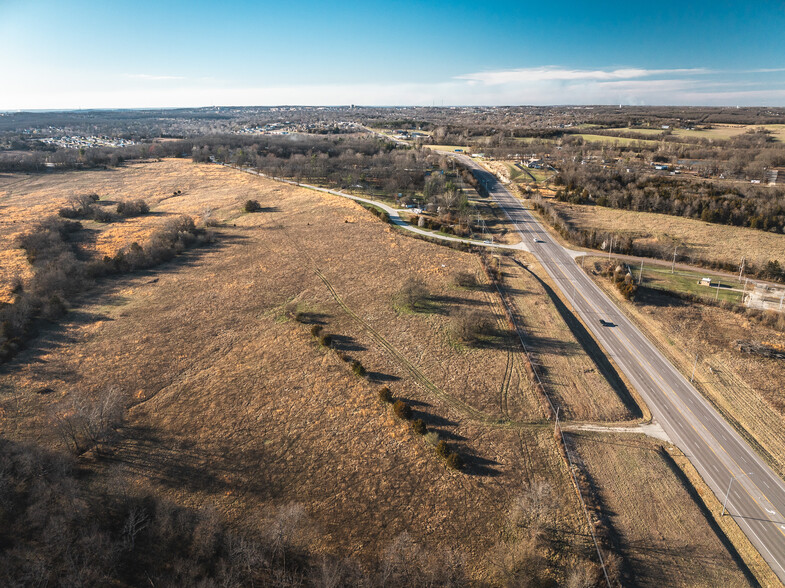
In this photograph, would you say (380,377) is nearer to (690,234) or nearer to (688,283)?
(688,283)

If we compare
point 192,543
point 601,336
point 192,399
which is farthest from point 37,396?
point 601,336

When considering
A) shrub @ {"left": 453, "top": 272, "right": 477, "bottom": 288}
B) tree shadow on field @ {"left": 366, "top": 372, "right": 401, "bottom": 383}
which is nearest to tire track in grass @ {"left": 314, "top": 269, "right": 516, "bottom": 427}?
tree shadow on field @ {"left": 366, "top": 372, "right": 401, "bottom": 383}

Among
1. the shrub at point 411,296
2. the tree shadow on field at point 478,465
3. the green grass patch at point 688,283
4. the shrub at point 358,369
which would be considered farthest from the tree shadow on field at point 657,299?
the shrub at point 358,369

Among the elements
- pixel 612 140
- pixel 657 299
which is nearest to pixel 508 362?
pixel 657 299

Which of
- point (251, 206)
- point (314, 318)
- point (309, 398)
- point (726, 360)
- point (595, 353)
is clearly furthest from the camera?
point (251, 206)

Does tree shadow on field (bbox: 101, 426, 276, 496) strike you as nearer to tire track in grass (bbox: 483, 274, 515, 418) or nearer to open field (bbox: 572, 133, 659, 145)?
tire track in grass (bbox: 483, 274, 515, 418)

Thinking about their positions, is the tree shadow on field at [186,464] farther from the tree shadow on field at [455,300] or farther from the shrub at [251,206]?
the shrub at [251,206]

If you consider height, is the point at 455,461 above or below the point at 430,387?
below

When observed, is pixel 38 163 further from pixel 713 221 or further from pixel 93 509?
pixel 713 221
